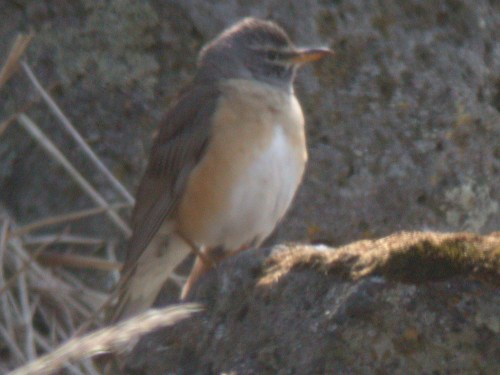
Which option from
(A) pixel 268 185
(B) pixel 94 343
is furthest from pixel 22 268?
(B) pixel 94 343

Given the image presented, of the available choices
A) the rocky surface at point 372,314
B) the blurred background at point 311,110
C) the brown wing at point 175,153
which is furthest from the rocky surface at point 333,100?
the rocky surface at point 372,314

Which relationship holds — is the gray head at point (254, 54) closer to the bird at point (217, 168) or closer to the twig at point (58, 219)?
the bird at point (217, 168)

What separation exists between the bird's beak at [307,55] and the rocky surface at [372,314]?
8.88 ft

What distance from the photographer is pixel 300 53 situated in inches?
233

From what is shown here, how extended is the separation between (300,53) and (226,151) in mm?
648

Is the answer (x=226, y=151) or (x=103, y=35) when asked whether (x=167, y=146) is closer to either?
(x=226, y=151)

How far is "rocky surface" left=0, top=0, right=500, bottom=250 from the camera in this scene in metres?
6.03

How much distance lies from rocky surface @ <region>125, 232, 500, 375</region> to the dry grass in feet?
7.26

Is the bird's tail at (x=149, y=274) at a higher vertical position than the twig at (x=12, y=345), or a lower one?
lower

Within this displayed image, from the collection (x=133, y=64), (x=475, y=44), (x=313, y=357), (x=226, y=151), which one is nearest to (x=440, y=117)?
(x=475, y=44)

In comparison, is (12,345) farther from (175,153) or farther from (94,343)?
(94,343)

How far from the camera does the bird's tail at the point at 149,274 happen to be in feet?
19.1

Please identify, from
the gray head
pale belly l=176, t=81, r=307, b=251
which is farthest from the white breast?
the gray head

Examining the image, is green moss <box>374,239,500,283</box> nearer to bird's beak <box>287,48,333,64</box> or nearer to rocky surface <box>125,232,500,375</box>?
rocky surface <box>125,232,500,375</box>
